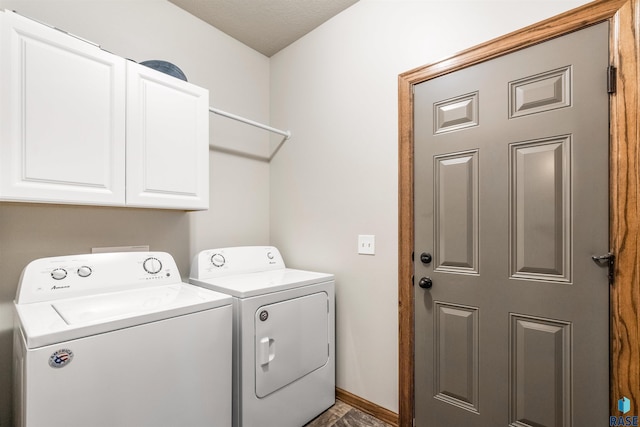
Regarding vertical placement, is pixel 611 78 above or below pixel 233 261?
above

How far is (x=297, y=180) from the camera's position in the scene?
2.39 meters

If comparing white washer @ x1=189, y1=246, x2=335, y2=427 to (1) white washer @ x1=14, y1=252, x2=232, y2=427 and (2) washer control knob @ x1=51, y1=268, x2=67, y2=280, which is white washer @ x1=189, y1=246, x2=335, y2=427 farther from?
(2) washer control knob @ x1=51, y1=268, x2=67, y2=280

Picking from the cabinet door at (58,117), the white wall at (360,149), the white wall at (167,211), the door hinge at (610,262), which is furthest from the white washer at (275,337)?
the door hinge at (610,262)

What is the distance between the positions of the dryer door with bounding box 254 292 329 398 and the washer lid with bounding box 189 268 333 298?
0.09 meters

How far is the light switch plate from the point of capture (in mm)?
1901

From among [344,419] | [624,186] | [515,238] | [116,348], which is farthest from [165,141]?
[624,186]

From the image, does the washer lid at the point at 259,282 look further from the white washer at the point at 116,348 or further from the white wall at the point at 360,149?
the white wall at the point at 360,149

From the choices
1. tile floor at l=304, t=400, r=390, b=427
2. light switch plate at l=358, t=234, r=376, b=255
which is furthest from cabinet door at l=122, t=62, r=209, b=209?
tile floor at l=304, t=400, r=390, b=427

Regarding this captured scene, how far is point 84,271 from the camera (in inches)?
56.6

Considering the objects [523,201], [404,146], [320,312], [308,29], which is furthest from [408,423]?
[308,29]

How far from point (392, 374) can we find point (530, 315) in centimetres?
85

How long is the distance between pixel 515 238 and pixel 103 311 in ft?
5.83

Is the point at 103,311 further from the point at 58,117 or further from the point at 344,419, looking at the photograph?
the point at 344,419

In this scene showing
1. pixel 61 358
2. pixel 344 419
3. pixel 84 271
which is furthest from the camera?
pixel 344 419
